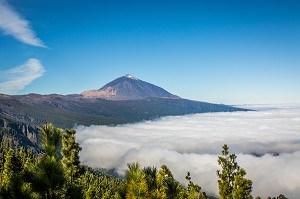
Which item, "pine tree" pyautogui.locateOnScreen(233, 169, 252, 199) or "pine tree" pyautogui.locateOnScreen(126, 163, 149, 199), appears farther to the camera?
"pine tree" pyautogui.locateOnScreen(233, 169, 252, 199)

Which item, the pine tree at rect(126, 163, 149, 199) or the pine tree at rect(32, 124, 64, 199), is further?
the pine tree at rect(126, 163, 149, 199)

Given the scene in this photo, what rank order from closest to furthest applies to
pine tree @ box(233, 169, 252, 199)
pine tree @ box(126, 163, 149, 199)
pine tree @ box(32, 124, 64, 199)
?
pine tree @ box(32, 124, 64, 199)
pine tree @ box(126, 163, 149, 199)
pine tree @ box(233, 169, 252, 199)

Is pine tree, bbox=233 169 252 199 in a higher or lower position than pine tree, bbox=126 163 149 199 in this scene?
lower

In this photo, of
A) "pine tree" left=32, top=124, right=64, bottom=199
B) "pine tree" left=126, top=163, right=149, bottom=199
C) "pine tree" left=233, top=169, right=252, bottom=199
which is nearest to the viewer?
"pine tree" left=32, top=124, right=64, bottom=199

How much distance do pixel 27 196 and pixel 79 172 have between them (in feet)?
117

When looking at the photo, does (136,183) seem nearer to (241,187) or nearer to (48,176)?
(48,176)

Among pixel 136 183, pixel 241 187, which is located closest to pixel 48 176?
pixel 136 183

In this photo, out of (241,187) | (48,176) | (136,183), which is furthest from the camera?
(241,187)

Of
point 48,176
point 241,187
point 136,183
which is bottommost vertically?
point 241,187

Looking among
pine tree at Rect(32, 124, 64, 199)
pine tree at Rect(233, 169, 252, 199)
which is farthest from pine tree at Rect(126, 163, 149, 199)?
pine tree at Rect(233, 169, 252, 199)

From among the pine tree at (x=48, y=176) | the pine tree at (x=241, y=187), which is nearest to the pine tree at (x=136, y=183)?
the pine tree at (x=48, y=176)

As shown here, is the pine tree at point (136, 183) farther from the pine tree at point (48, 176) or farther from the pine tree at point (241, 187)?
the pine tree at point (241, 187)

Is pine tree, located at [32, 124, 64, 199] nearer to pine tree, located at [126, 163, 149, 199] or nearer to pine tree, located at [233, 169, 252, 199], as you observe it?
pine tree, located at [126, 163, 149, 199]

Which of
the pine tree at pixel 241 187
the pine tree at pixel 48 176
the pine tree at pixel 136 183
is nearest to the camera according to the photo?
the pine tree at pixel 48 176
